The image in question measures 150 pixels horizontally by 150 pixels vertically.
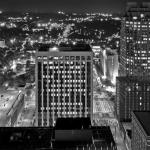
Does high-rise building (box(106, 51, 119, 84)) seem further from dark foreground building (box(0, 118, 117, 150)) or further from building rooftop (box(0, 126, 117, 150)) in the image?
dark foreground building (box(0, 118, 117, 150))

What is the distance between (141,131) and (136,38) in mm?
34277

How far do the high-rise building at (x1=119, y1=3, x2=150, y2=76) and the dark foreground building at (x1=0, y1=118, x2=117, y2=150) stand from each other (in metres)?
35.5

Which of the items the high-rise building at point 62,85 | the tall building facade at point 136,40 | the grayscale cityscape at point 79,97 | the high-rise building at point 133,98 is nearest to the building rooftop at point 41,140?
the grayscale cityscape at point 79,97

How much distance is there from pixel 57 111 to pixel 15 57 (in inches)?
1989

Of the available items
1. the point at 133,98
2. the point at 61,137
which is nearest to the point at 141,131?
the point at 61,137

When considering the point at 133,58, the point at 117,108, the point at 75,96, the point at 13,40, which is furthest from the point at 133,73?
the point at 13,40

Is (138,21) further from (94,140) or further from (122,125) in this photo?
(94,140)

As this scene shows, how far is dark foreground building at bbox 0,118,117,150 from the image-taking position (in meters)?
27.0

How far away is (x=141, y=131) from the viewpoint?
31391mm

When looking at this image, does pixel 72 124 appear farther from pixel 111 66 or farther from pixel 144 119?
pixel 111 66

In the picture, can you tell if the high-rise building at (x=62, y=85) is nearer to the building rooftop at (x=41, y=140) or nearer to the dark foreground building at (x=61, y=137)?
the building rooftop at (x=41, y=140)

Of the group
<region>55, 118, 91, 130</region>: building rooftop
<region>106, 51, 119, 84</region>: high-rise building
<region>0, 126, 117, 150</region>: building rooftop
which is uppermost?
<region>55, 118, 91, 130</region>: building rooftop

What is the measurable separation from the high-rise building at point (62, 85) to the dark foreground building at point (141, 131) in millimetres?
12676

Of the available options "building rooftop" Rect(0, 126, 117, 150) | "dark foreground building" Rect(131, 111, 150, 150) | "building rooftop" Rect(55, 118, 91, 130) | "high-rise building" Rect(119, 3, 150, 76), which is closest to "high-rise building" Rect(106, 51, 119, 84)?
"high-rise building" Rect(119, 3, 150, 76)
